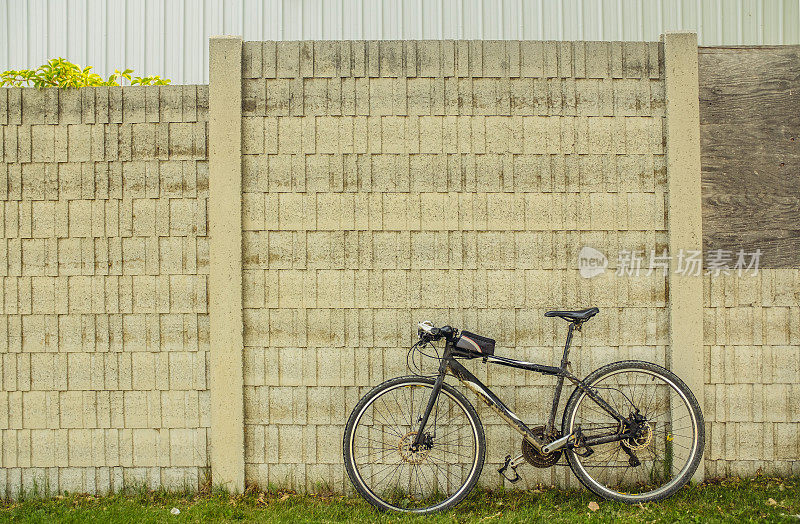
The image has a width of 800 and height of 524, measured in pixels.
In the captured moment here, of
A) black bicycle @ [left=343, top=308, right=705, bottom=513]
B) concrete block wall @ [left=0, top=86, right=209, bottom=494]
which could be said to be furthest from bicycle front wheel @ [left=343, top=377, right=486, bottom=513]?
concrete block wall @ [left=0, top=86, right=209, bottom=494]

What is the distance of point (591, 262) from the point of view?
10.7 ft

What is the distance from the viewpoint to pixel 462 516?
293cm

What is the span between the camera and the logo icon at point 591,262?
326 cm

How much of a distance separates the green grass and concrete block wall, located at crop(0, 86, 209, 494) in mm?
160

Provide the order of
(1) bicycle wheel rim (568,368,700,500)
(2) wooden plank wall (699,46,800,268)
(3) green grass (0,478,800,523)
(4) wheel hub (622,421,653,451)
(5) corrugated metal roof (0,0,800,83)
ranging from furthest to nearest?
(5) corrugated metal roof (0,0,800,83)
(2) wooden plank wall (699,46,800,268)
(1) bicycle wheel rim (568,368,700,500)
(4) wheel hub (622,421,653,451)
(3) green grass (0,478,800,523)

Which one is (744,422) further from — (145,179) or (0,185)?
(0,185)

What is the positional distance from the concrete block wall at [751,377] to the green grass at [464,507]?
157 mm

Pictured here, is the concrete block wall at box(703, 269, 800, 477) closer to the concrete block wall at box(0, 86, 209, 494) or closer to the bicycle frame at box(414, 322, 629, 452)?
the bicycle frame at box(414, 322, 629, 452)

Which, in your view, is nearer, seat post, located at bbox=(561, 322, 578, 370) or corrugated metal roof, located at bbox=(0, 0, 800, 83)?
seat post, located at bbox=(561, 322, 578, 370)

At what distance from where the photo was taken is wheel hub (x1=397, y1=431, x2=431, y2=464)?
2.91m

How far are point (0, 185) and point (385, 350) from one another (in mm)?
2592

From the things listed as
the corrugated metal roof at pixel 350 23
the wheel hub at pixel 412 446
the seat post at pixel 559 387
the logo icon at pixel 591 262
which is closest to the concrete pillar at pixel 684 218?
the logo icon at pixel 591 262

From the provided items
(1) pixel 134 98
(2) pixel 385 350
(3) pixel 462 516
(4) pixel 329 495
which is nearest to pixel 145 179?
(1) pixel 134 98

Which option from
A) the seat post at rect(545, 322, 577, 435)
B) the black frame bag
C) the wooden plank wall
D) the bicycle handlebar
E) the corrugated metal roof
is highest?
the corrugated metal roof
